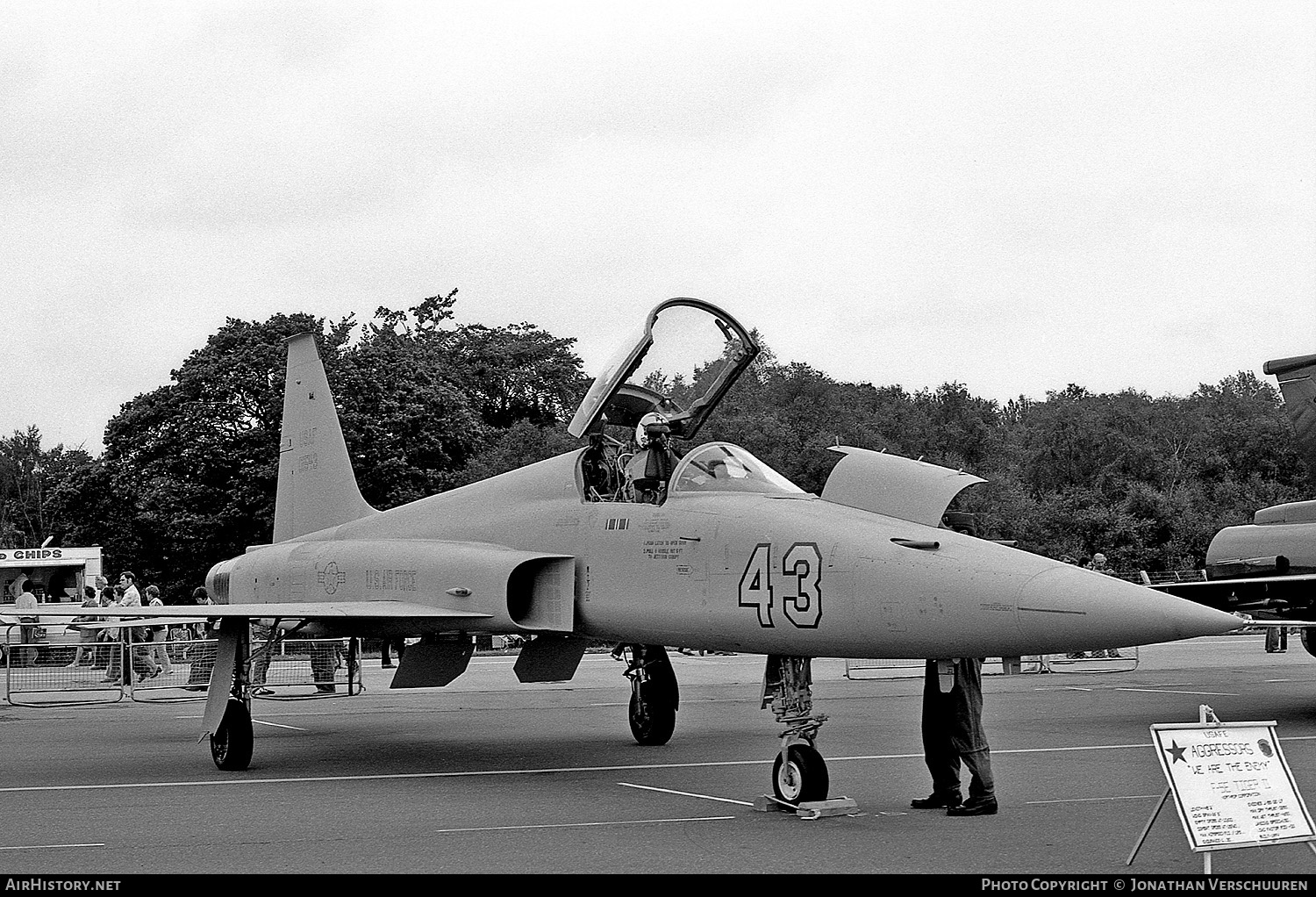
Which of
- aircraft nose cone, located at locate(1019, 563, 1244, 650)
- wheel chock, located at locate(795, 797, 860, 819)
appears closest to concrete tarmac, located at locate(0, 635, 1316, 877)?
wheel chock, located at locate(795, 797, 860, 819)

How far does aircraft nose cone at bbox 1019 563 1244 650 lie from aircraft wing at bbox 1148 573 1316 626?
6.37 metres

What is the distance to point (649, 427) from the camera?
10.4m

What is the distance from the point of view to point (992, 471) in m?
58.0

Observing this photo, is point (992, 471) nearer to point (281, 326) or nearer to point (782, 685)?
point (281, 326)

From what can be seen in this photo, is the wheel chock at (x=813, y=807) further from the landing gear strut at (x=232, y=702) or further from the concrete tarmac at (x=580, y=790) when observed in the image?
the landing gear strut at (x=232, y=702)

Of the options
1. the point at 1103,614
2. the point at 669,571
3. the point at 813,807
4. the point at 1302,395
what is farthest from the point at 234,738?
the point at 1302,395

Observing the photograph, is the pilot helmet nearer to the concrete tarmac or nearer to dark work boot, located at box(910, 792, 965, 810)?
the concrete tarmac

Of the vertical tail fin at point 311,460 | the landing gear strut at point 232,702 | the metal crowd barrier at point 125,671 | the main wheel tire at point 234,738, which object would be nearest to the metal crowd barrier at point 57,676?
the metal crowd barrier at point 125,671

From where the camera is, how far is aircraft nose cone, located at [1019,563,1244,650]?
7.16 metres

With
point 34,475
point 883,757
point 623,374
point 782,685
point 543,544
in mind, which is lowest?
point 883,757

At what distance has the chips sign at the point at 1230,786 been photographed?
5844 mm

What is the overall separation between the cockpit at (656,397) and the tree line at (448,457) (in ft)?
86.7
